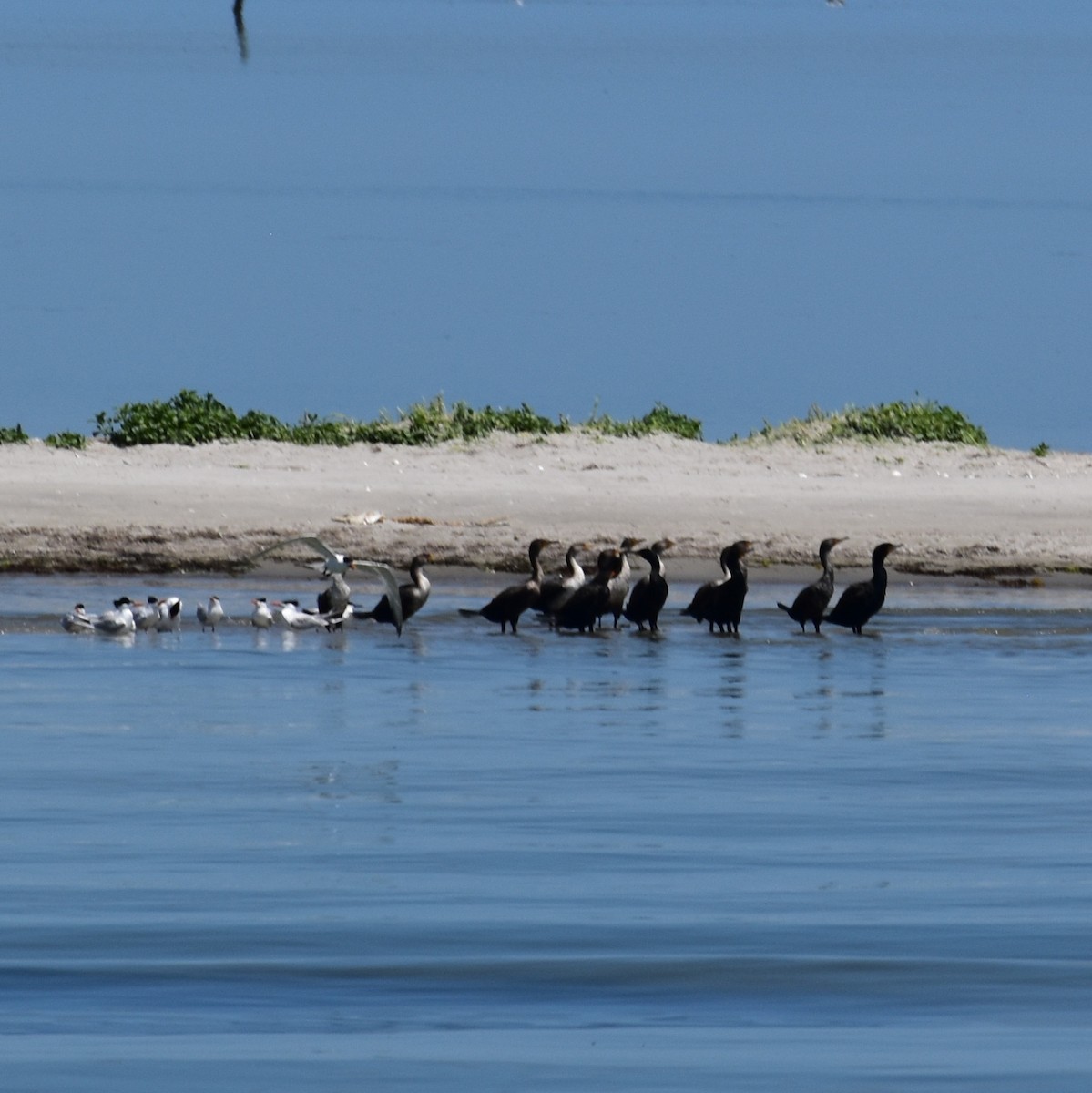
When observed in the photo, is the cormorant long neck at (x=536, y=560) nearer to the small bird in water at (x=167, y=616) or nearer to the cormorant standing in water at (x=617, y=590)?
the cormorant standing in water at (x=617, y=590)

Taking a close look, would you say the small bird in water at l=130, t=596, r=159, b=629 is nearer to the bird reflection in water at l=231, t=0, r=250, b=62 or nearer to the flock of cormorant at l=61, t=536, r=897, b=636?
the flock of cormorant at l=61, t=536, r=897, b=636

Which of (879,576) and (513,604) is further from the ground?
(879,576)

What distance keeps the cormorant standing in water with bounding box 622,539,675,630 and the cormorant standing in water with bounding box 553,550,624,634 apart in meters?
0.20

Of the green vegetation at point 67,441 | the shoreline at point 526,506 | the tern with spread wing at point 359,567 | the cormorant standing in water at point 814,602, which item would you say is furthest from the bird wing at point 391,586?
the green vegetation at point 67,441

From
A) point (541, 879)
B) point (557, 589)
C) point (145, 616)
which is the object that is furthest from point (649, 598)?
point (541, 879)

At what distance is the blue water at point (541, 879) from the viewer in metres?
7.03

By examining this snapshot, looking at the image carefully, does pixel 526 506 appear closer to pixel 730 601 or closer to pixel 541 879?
pixel 730 601

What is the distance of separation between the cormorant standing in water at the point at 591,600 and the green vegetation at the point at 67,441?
9394mm

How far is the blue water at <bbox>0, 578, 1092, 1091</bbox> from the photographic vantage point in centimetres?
703

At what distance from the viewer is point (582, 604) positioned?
1933 cm

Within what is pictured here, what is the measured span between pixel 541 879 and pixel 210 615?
9757 mm

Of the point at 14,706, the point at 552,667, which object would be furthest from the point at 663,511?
the point at 14,706

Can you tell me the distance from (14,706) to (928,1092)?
28.3ft

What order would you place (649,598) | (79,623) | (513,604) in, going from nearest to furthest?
(79,623) < (513,604) < (649,598)
